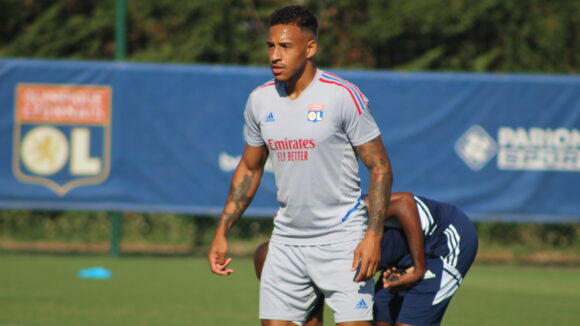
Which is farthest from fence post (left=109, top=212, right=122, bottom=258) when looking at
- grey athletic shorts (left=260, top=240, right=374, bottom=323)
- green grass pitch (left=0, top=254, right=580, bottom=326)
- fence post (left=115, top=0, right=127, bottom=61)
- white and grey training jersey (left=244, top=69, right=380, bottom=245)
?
white and grey training jersey (left=244, top=69, right=380, bottom=245)

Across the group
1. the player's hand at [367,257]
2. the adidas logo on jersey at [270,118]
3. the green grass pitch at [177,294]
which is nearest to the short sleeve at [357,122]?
the adidas logo on jersey at [270,118]

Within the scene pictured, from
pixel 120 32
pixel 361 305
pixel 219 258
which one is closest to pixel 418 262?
pixel 361 305

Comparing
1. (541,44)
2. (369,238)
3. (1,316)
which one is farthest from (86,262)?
(369,238)

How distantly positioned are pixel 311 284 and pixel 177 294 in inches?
202

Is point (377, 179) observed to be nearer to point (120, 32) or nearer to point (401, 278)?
point (401, 278)

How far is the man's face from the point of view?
4.68m

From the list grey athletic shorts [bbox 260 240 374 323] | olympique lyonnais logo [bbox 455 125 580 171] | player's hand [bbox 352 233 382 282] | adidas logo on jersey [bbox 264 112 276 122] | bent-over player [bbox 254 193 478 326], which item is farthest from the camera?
olympique lyonnais logo [bbox 455 125 580 171]

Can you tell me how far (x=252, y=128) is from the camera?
4.95 m

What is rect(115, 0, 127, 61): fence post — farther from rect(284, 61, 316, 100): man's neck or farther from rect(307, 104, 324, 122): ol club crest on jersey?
rect(307, 104, 324, 122): ol club crest on jersey

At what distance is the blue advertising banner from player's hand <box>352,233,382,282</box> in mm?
7651

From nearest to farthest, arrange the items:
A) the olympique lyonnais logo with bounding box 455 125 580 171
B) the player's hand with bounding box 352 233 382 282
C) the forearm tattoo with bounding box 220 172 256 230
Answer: the player's hand with bounding box 352 233 382 282
the forearm tattoo with bounding box 220 172 256 230
the olympique lyonnais logo with bounding box 455 125 580 171

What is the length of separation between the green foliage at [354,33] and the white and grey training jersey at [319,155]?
9416 mm

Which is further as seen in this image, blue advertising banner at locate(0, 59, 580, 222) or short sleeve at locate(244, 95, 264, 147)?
blue advertising banner at locate(0, 59, 580, 222)

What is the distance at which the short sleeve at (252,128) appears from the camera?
4.89 m
